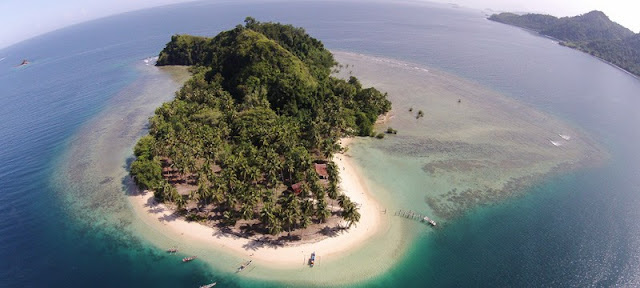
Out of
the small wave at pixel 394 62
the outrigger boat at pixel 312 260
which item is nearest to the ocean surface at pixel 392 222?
the outrigger boat at pixel 312 260

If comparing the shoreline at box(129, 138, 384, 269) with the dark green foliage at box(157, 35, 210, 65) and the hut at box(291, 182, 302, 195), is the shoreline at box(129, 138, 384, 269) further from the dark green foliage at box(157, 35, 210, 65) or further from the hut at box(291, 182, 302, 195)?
the dark green foliage at box(157, 35, 210, 65)

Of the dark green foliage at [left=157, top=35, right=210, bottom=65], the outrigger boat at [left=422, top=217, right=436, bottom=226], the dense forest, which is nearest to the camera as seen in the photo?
→ the dense forest

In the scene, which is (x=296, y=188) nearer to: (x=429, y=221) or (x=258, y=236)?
(x=258, y=236)

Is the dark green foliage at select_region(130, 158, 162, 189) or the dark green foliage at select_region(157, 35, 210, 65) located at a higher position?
the dark green foliage at select_region(157, 35, 210, 65)

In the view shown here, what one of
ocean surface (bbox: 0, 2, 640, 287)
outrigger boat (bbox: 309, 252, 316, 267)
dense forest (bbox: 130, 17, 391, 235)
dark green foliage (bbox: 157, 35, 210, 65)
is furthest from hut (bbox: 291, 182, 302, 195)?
dark green foliage (bbox: 157, 35, 210, 65)

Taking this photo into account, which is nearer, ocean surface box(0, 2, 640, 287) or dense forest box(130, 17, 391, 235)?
ocean surface box(0, 2, 640, 287)

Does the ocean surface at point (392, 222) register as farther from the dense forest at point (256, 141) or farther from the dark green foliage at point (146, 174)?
the dense forest at point (256, 141)

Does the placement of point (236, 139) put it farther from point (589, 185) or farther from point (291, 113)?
point (589, 185)

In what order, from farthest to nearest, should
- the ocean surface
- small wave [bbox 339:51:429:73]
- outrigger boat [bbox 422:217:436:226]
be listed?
small wave [bbox 339:51:429:73], outrigger boat [bbox 422:217:436:226], the ocean surface
